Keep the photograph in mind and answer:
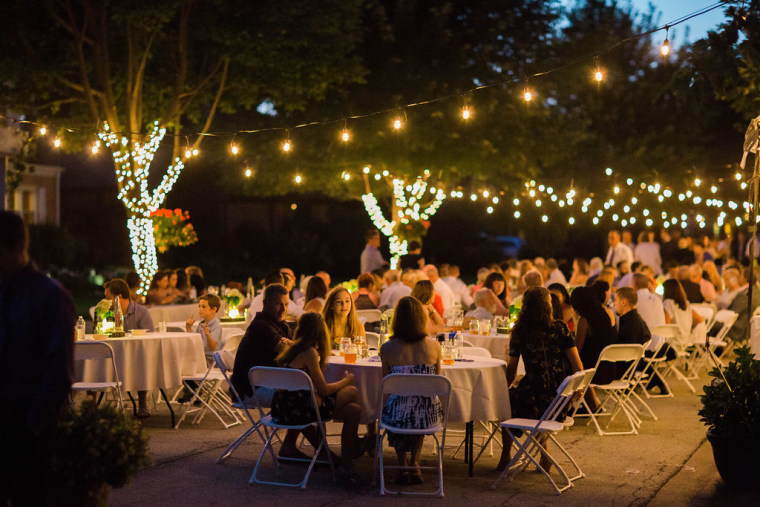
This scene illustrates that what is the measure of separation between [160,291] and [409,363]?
23.5 feet

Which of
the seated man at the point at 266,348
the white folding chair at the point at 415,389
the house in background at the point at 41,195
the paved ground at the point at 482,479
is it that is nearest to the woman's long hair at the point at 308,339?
the seated man at the point at 266,348

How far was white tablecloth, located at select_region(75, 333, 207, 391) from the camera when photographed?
27.0 ft

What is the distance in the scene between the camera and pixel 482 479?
6828 mm

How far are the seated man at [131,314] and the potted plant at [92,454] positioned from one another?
179 inches

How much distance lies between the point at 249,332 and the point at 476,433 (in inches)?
101

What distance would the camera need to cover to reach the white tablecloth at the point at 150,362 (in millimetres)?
8219

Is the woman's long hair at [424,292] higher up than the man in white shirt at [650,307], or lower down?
higher up

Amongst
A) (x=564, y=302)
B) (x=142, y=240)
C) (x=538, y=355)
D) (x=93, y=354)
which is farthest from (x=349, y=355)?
(x=142, y=240)

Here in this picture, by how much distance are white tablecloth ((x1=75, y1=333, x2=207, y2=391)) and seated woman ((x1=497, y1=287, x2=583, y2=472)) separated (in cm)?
334

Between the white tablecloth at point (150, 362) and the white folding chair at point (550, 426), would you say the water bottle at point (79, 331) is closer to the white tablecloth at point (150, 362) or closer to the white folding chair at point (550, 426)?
the white tablecloth at point (150, 362)

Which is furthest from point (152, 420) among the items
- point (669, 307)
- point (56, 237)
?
point (56, 237)

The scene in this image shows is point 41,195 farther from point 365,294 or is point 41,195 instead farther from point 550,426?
point 550,426

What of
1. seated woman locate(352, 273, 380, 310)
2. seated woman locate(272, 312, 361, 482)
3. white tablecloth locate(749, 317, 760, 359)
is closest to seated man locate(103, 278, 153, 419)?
seated woman locate(272, 312, 361, 482)

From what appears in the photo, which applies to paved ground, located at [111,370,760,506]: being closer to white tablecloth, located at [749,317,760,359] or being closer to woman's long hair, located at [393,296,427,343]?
woman's long hair, located at [393,296,427,343]
